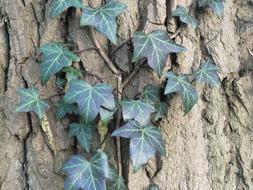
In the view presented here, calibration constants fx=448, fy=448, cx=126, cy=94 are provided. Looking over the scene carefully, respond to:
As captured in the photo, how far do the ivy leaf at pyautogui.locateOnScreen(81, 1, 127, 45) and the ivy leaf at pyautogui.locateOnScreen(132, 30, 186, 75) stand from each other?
69 millimetres

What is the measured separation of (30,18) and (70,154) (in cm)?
44

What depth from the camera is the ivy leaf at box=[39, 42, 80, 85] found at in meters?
1.27

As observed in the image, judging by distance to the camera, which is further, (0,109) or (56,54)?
(0,109)

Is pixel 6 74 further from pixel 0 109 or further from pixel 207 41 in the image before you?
pixel 207 41

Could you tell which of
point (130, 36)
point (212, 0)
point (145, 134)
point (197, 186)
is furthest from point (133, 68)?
point (197, 186)

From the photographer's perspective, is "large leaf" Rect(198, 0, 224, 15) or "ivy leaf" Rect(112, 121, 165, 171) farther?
"large leaf" Rect(198, 0, 224, 15)

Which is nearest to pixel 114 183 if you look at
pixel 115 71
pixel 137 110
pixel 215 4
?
pixel 137 110

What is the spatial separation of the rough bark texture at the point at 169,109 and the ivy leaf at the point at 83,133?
0.20ft

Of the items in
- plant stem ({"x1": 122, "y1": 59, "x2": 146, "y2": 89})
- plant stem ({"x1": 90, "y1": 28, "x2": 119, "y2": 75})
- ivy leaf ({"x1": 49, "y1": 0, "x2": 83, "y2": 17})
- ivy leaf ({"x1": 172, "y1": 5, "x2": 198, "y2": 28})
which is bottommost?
plant stem ({"x1": 122, "y1": 59, "x2": 146, "y2": 89})

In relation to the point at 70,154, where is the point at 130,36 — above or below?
above

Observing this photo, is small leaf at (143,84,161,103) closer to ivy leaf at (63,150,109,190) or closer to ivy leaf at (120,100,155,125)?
ivy leaf at (120,100,155,125)

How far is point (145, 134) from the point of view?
1252 mm

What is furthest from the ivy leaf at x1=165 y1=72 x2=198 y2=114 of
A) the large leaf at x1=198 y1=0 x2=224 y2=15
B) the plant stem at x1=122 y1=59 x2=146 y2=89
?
the large leaf at x1=198 y1=0 x2=224 y2=15

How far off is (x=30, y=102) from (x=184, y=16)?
525 millimetres
